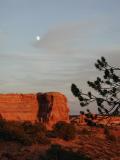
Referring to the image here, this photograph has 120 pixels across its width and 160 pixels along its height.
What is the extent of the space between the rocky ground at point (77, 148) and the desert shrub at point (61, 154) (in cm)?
50

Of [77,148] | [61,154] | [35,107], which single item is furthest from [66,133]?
[35,107]

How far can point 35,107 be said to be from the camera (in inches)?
3339

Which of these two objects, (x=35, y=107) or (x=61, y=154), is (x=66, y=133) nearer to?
(x=61, y=154)

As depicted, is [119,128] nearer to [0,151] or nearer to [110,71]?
[0,151]

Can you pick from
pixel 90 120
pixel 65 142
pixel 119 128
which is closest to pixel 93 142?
pixel 65 142

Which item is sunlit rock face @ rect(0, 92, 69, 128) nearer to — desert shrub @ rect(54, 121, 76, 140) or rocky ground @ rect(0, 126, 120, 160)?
desert shrub @ rect(54, 121, 76, 140)

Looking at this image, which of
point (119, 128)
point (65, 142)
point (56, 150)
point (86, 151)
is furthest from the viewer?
point (119, 128)

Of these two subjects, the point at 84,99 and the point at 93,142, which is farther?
the point at 93,142

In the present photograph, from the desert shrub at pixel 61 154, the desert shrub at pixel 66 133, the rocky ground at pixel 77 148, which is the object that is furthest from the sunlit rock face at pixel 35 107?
the desert shrub at pixel 61 154

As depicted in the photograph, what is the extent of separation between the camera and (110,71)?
22.8 meters

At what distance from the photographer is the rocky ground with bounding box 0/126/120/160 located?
159ft

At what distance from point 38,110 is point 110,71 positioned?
6227cm

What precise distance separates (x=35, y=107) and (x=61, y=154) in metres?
37.0

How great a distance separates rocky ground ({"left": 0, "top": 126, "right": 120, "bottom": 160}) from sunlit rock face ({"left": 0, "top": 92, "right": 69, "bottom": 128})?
61.7ft
